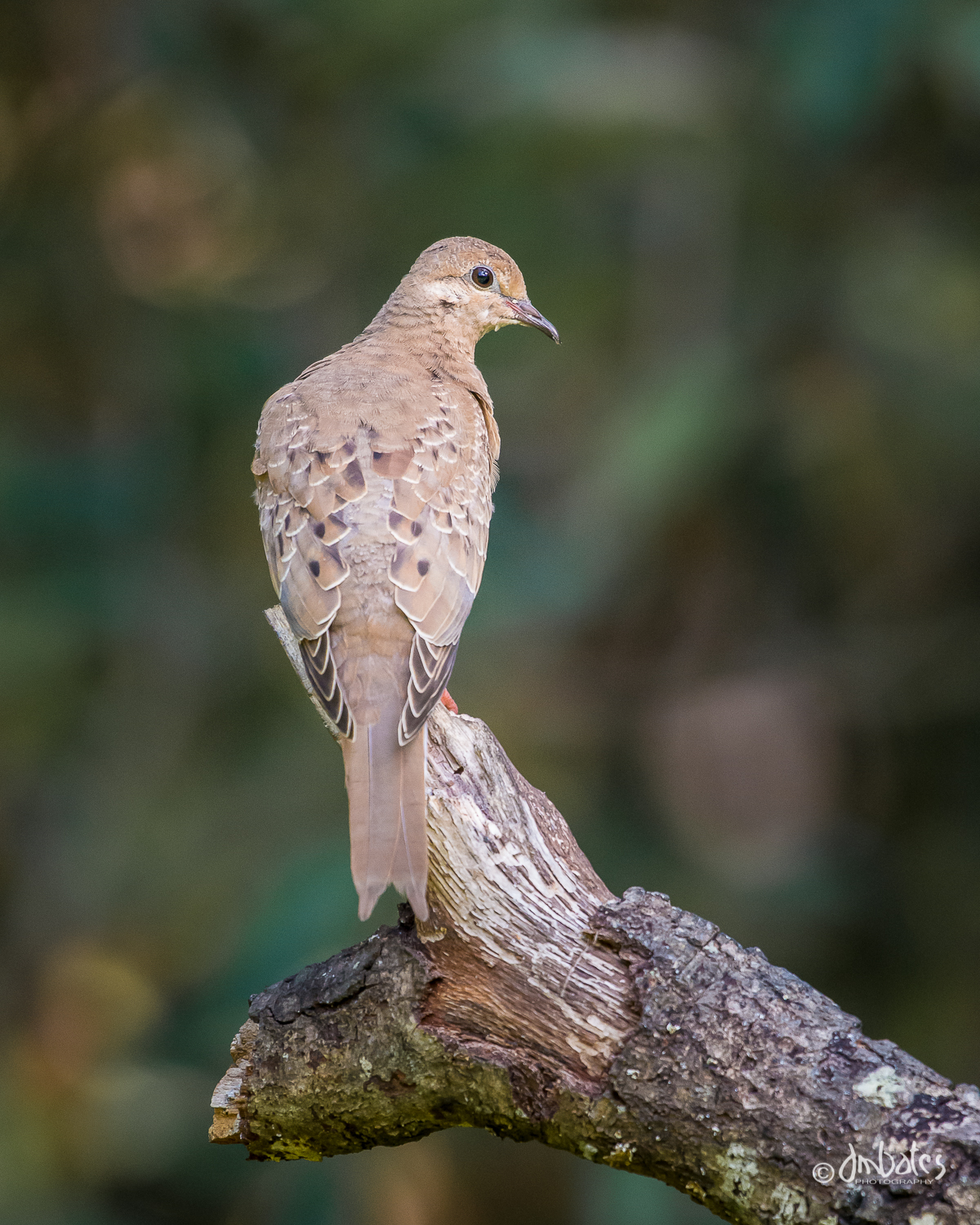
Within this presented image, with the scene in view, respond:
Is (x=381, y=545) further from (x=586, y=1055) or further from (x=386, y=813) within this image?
(x=586, y=1055)

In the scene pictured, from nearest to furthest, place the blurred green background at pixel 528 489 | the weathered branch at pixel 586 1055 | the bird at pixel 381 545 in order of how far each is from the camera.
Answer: the weathered branch at pixel 586 1055 < the bird at pixel 381 545 < the blurred green background at pixel 528 489

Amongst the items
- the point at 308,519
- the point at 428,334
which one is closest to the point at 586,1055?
the point at 308,519

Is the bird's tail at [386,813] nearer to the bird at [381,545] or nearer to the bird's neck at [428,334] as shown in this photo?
the bird at [381,545]

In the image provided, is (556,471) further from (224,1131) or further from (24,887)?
(224,1131)

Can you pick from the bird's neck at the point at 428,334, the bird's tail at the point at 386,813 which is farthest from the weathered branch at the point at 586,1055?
the bird's neck at the point at 428,334

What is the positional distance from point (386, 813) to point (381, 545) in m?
0.96

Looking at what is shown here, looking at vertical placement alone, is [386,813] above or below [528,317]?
below

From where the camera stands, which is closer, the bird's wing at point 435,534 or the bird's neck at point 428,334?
the bird's wing at point 435,534

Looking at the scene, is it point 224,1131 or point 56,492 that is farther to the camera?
point 56,492

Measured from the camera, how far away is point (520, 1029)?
3.23 m

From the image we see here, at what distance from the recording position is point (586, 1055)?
10.4 ft

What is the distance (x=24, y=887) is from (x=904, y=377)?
5.84 meters

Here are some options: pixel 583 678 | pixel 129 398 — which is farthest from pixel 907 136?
pixel 129 398

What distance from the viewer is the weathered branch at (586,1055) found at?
2.89 m
